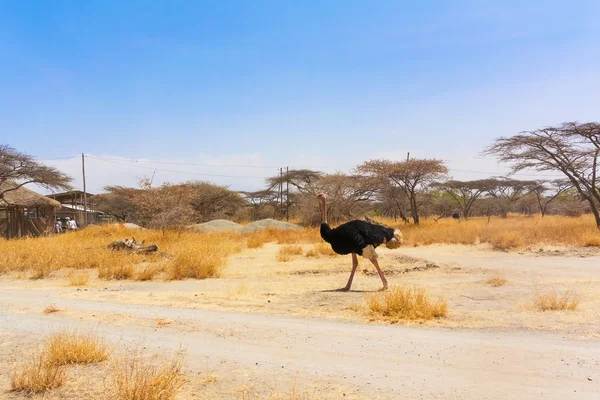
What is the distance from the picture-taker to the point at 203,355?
562cm

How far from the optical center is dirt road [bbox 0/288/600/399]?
4.54 metres

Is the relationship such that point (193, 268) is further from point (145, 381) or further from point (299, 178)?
point (299, 178)

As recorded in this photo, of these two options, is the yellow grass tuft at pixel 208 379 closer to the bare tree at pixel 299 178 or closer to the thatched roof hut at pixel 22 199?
the thatched roof hut at pixel 22 199

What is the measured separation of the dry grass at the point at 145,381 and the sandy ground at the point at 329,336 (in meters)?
0.15

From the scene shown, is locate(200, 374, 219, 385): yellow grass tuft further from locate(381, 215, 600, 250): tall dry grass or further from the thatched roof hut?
the thatched roof hut

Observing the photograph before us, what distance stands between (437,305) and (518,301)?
2.29 m

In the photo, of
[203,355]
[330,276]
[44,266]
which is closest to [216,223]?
[44,266]

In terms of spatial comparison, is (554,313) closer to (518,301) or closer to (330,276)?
(518,301)

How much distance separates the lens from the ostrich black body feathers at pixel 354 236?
975 cm

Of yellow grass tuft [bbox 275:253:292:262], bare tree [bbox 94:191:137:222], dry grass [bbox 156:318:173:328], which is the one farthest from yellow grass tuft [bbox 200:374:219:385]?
bare tree [bbox 94:191:137:222]

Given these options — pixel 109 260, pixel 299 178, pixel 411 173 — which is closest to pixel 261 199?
pixel 299 178

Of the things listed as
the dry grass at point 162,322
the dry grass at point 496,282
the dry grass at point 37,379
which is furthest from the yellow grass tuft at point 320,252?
the dry grass at point 37,379

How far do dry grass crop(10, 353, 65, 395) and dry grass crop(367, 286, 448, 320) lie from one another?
4671 millimetres

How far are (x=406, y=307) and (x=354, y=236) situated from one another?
2.35m
